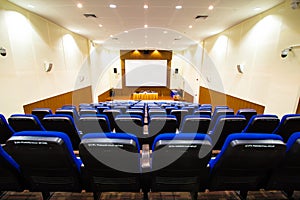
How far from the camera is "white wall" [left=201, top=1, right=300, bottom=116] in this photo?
13.1 feet

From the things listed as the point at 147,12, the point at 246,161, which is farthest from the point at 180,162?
the point at 147,12

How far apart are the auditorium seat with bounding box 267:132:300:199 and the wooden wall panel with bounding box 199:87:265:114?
4.19m

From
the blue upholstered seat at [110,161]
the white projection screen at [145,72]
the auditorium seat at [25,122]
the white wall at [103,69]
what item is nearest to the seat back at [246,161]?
the blue upholstered seat at [110,161]

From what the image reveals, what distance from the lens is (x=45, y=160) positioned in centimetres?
131

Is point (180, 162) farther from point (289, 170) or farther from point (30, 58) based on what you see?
point (30, 58)

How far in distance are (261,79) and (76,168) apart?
5945mm

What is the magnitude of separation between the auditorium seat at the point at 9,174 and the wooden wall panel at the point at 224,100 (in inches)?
243

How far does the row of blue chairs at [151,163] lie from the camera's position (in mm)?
1198

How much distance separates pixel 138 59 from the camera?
15.2 meters

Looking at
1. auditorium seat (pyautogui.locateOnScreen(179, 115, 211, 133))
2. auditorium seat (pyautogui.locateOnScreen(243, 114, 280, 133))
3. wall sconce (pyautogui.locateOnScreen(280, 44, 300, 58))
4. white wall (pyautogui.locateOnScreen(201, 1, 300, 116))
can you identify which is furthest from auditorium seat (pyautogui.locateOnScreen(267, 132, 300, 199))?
wall sconce (pyautogui.locateOnScreen(280, 44, 300, 58))

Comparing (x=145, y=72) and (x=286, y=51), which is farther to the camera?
(x=145, y=72)

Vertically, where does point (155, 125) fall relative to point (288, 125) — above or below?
below

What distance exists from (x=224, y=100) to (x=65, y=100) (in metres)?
7.82

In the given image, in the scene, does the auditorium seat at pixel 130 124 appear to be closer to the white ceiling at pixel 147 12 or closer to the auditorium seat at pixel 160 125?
the auditorium seat at pixel 160 125
